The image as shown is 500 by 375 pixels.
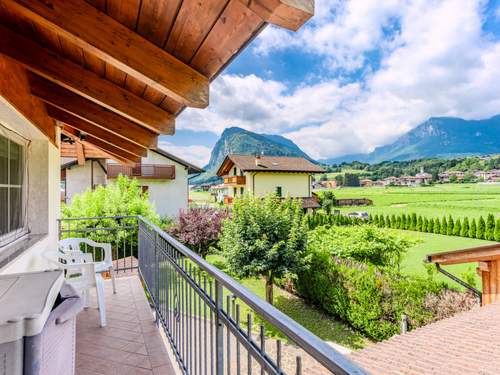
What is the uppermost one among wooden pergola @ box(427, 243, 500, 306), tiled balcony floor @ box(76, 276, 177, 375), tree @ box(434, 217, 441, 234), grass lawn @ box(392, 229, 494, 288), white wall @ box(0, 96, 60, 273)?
white wall @ box(0, 96, 60, 273)

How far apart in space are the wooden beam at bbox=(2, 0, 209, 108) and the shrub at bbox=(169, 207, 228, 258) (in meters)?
10.3

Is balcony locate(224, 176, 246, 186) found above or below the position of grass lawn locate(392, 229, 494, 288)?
above

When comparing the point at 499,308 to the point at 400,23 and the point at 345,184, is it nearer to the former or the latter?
the point at 400,23

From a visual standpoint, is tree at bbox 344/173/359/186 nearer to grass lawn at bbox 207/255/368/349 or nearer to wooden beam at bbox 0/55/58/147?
grass lawn at bbox 207/255/368/349

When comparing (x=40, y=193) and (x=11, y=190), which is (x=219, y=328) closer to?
(x=11, y=190)

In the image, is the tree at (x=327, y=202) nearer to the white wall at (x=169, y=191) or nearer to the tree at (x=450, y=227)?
the tree at (x=450, y=227)

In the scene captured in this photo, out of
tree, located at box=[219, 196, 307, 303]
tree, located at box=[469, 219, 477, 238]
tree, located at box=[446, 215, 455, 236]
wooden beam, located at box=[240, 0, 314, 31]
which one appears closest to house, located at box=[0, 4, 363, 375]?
wooden beam, located at box=[240, 0, 314, 31]

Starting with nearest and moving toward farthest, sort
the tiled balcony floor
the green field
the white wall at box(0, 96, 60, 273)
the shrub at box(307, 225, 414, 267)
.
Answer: the tiled balcony floor, the white wall at box(0, 96, 60, 273), the shrub at box(307, 225, 414, 267), the green field

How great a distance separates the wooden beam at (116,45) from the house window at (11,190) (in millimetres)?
1637

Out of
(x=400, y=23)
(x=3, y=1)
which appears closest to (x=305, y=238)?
(x=3, y=1)

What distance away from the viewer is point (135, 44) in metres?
1.73

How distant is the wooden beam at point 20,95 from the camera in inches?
84.9

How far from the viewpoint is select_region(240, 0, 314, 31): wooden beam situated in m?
0.98

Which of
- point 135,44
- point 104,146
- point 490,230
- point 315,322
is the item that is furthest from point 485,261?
point 490,230
